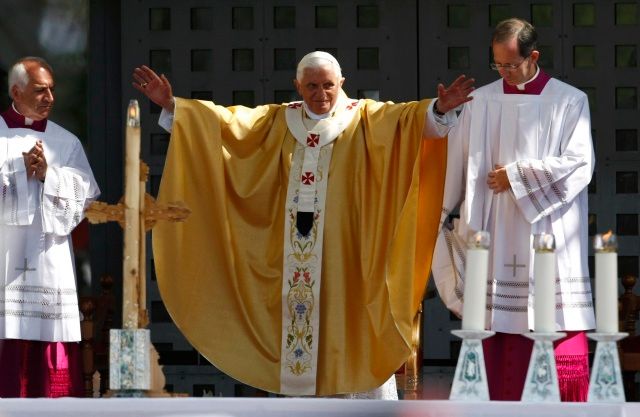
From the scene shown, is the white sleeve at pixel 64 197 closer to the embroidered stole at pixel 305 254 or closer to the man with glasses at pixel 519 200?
the embroidered stole at pixel 305 254

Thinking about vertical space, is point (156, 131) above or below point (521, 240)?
above

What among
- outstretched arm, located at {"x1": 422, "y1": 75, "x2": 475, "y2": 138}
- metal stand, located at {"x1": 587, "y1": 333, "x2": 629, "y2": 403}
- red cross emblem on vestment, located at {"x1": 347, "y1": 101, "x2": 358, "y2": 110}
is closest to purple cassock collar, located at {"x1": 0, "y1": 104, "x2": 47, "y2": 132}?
red cross emblem on vestment, located at {"x1": 347, "y1": 101, "x2": 358, "y2": 110}

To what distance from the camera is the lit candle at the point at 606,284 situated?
5.40m

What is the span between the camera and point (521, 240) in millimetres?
8367

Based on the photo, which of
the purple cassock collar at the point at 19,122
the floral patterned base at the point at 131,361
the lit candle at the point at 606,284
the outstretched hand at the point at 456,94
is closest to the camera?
the lit candle at the point at 606,284

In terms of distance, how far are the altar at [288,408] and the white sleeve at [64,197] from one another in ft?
11.5

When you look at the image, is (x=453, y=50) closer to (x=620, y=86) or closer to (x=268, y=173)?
(x=620, y=86)

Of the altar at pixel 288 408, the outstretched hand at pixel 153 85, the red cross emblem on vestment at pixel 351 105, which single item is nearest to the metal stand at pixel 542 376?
the altar at pixel 288 408

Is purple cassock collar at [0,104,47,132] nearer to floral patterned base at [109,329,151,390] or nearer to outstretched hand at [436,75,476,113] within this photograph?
outstretched hand at [436,75,476,113]

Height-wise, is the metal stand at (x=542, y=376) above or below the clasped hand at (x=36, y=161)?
below

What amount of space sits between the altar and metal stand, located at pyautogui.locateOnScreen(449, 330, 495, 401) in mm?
168

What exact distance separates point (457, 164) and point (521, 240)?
505 mm

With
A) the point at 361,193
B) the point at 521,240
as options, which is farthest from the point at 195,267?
the point at 521,240

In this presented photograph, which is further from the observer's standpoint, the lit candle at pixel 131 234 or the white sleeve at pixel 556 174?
the white sleeve at pixel 556 174
